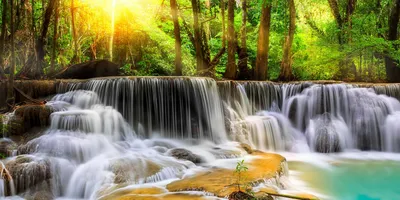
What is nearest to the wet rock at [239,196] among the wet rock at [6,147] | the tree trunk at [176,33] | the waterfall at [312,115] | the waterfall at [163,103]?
the wet rock at [6,147]

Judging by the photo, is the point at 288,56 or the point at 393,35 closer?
the point at 288,56

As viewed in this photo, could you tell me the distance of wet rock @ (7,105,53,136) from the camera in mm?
8156

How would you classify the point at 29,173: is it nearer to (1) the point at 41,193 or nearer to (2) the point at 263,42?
(1) the point at 41,193

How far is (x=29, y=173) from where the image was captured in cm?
641

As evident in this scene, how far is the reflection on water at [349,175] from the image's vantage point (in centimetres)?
733

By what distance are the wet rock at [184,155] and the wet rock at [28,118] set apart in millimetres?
3162

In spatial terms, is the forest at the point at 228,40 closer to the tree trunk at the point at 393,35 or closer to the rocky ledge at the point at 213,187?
the tree trunk at the point at 393,35

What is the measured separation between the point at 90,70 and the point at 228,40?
589 centimetres

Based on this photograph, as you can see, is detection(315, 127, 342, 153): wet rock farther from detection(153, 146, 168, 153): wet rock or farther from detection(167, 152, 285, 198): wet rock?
detection(153, 146, 168, 153): wet rock

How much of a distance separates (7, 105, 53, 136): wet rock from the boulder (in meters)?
4.06

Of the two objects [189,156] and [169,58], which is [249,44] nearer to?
[169,58]

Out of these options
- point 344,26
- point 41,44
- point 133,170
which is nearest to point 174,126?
point 133,170

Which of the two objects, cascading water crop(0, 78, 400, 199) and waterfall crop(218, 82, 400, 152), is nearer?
cascading water crop(0, 78, 400, 199)

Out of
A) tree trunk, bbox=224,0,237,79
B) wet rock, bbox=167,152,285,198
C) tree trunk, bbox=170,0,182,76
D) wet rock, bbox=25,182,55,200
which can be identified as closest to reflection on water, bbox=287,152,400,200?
wet rock, bbox=167,152,285,198
